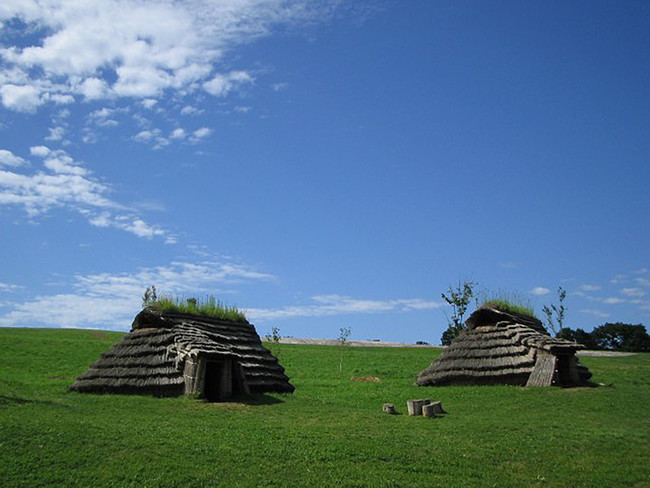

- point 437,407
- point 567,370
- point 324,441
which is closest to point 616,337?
point 567,370

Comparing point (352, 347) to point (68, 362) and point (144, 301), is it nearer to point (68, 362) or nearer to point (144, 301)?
point (68, 362)

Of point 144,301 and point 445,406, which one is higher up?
point 144,301

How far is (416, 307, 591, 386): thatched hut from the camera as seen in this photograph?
90.1 ft

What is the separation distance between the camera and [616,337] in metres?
72.9

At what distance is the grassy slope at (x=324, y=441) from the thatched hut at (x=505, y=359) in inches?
98.0

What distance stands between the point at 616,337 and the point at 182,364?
65.4 metres

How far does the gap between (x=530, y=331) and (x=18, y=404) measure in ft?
75.9

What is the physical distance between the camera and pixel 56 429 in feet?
46.1

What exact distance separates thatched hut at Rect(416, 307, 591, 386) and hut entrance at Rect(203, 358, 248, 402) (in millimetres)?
10881

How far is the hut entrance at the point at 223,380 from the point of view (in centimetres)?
2219

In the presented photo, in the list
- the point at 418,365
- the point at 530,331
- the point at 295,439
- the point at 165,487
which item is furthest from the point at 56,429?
the point at 418,365

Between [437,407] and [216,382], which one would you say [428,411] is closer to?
[437,407]

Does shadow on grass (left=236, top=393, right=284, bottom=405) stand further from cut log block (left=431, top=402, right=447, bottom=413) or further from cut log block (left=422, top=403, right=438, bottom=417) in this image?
cut log block (left=431, top=402, right=447, bottom=413)

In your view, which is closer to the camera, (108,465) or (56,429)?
(108,465)
